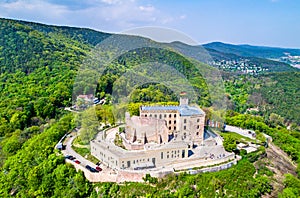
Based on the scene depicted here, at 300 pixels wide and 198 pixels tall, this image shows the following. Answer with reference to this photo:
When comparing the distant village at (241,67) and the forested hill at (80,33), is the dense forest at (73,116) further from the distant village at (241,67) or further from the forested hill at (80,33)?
the distant village at (241,67)

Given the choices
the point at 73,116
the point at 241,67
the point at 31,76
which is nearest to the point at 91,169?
the point at 73,116

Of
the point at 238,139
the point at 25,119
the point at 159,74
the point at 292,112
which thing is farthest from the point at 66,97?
the point at 292,112

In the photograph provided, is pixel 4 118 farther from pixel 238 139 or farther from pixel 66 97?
pixel 238 139

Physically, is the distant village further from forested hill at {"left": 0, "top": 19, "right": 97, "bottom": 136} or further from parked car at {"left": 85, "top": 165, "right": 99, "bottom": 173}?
parked car at {"left": 85, "top": 165, "right": 99, "bottom": 173}

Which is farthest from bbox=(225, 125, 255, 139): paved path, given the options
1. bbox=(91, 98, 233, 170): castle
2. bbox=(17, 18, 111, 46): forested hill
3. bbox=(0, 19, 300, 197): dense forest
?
bbox=(17, 18, 111, 46): forested hill

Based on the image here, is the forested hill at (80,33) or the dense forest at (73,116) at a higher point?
the forested hill at (80,33)

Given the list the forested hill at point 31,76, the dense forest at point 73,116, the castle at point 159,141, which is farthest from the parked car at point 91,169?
the forested hill at point 31,76
